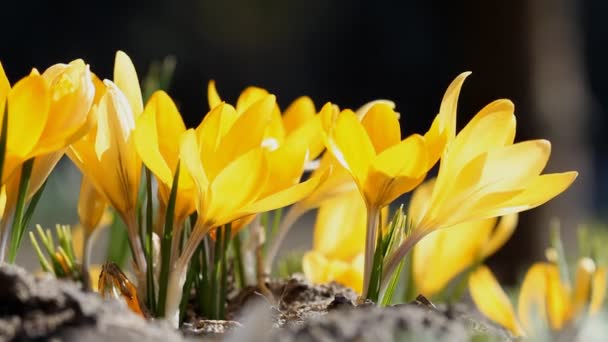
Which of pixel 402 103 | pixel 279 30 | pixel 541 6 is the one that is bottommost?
pixel 402 103

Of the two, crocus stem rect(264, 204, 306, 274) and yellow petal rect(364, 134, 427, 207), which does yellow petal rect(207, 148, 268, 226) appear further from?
crocus stem rect(264, 204, 306, 274)

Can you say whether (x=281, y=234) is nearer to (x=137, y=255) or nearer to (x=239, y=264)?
(x=239, y=264)

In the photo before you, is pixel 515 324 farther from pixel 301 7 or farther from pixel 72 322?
pixel 301 7

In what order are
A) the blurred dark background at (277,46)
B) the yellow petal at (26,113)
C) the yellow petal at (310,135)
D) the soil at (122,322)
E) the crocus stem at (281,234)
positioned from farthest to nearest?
the blurred dark background at (277,46) → the crocus stem at (281,234) → the yellow petal at (310,135) → the yellow petal at (26,113) → the soil at (122,322)

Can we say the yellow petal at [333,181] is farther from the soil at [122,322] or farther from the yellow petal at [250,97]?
the soil at [122,322]

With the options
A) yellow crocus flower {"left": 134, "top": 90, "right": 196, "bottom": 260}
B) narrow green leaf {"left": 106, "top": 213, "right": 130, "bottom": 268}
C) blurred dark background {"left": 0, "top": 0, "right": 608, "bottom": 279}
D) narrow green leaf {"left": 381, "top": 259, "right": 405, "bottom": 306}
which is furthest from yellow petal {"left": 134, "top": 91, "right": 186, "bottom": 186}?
blurred dark background {"left": 0, "top": 0, "right": 608, "bottom": 279}

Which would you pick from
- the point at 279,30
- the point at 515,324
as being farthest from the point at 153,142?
the point at 279,30

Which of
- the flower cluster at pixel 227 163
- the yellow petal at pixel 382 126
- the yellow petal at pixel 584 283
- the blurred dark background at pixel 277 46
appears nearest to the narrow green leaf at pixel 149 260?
the flower cluster at pixel 227 163
